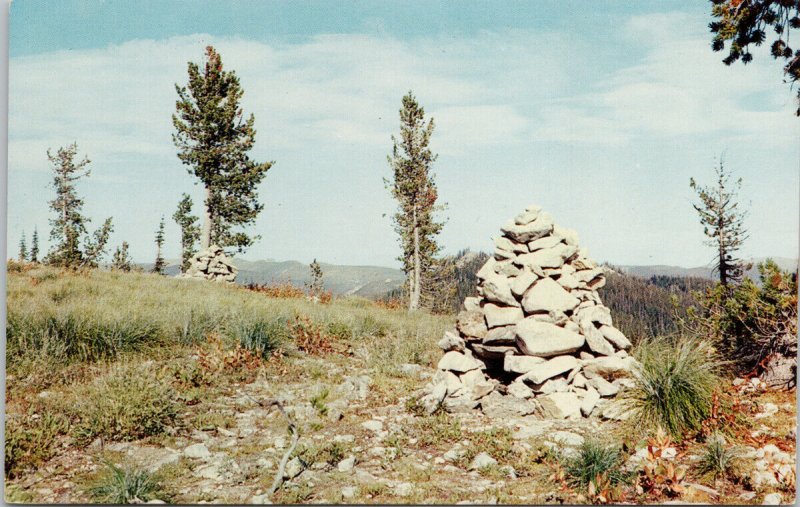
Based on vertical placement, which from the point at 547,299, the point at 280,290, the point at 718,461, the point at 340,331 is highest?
the point at 547,299

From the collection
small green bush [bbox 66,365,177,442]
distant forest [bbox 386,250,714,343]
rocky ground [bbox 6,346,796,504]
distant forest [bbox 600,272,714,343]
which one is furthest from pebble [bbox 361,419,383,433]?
Answer: distant forest [bbox 600,272,714,343]

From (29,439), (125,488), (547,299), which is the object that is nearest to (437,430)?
(547,299)

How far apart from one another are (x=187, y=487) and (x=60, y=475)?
49.4 inches

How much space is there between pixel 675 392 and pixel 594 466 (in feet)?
5.96

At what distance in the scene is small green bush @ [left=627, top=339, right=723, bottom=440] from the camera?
570 cm

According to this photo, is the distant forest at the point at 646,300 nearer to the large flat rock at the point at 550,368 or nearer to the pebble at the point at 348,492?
the large flat rock at the point at 550,368

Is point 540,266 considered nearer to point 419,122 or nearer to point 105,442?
point 105,442

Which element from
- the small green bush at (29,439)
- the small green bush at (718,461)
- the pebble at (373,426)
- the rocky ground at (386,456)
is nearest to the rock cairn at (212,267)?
the rocky ground at (386,456)

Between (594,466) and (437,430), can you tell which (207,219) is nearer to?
(437,430)

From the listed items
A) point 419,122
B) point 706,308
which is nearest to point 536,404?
point 706,308

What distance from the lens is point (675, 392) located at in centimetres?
580

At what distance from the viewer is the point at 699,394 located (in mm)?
5742

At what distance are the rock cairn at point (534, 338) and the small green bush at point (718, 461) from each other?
163cm

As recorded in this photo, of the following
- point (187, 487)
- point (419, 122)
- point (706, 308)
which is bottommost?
point (187, 487)
